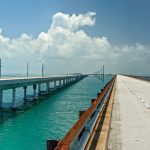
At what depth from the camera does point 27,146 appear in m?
19.7

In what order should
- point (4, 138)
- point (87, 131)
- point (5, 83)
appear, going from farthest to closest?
point (5, 83)
point (4, 138)
point (87, 131)

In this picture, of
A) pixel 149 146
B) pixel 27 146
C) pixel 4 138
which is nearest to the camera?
pixel 149 146

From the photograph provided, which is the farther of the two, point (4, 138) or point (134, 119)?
point (4, 138)

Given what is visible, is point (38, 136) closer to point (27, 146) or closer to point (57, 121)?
point (27, 146)

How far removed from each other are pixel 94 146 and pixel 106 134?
5.89 feet

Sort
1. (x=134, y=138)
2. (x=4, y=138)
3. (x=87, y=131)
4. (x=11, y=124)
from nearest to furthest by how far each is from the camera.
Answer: (x=87, y=131)
(x=134, y=138)
(x=4, y=138)
(x=11, y=124)

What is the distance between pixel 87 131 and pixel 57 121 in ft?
69.1

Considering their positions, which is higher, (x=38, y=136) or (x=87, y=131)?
(x=87, y=131)

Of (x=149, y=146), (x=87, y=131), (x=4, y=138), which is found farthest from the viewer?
(x=4, y=138)

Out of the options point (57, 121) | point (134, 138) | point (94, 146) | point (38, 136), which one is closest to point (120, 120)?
point (134, 138)

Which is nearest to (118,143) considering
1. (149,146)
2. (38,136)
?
(149,146)

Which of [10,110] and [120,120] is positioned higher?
[120,120]

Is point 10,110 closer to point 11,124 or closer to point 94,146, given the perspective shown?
point 11,124

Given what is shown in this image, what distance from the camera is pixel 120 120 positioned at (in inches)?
588
